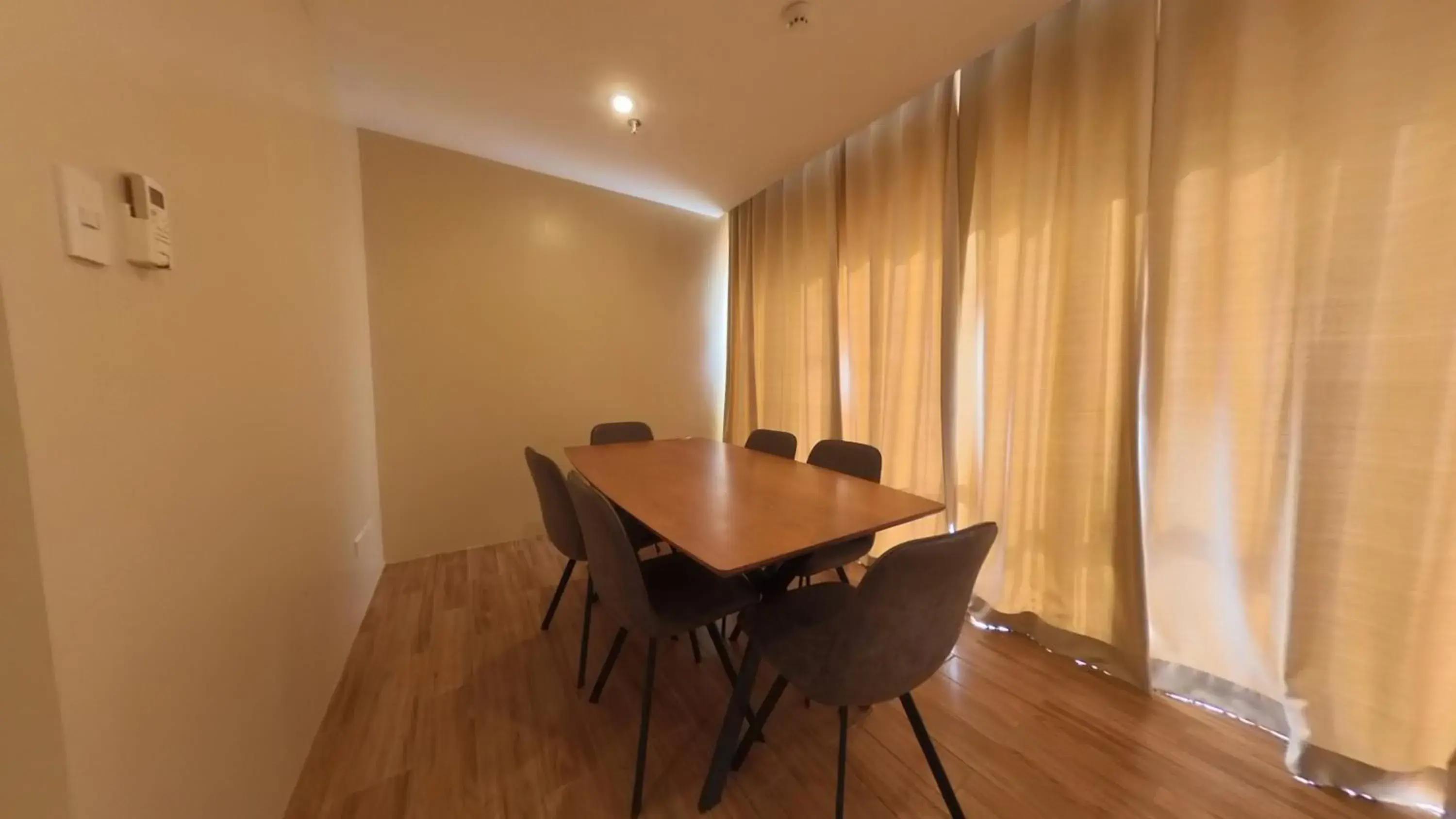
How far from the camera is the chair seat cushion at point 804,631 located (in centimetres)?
104

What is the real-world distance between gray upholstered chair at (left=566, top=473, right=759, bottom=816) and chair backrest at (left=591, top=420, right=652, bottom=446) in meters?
1.32

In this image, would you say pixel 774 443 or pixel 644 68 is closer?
pixel 644 68

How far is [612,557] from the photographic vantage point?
1219 mm

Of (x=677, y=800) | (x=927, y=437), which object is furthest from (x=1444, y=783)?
(x=677, y=800)

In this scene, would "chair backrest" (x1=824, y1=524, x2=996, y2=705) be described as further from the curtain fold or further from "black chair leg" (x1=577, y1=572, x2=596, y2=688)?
the curtain fold

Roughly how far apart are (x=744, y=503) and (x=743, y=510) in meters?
0.08

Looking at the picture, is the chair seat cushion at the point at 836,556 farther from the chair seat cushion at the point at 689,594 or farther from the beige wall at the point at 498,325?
the beige wall at the point at 498,325

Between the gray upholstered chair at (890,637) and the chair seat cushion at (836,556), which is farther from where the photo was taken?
the chair seat cushion at (836,556)

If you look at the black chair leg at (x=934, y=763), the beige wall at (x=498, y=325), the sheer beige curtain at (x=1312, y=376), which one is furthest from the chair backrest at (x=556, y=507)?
the sheer beige curtain at (x=1312, y=376)

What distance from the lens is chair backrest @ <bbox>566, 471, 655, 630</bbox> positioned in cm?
116

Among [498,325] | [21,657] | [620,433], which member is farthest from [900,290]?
[21,657]

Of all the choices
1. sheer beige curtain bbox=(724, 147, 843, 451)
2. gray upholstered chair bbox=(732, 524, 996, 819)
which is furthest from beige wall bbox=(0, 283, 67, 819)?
sheer beige curtain bbox=(724, 147, 843, 451)

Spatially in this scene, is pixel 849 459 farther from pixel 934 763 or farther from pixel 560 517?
pixel 560 517

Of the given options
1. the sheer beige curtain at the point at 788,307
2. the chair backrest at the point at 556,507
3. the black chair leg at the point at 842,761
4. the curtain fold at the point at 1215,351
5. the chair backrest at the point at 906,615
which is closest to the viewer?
the chair backrest at the point at 906,615
